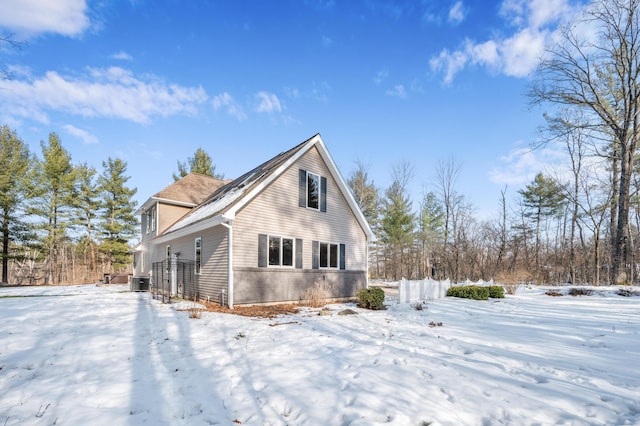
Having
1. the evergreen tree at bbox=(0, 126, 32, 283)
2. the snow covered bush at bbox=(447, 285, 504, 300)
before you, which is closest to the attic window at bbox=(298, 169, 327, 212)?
the snow covered bush at bbox=(447, 285, 504, 300)

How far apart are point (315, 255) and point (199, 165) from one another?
2821cm

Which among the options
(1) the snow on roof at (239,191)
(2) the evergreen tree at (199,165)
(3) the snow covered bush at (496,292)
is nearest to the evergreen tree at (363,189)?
(2) the evergreen tree at (199,165)

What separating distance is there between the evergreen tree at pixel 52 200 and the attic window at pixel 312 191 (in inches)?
1008

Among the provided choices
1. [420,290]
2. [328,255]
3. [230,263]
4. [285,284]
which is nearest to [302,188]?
[328,255]

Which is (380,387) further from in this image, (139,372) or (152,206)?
(152,206)

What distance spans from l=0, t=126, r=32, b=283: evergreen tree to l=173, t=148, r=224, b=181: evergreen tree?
557 inches

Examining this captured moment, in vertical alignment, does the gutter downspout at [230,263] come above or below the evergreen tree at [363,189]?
below

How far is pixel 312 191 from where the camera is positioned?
542 inches

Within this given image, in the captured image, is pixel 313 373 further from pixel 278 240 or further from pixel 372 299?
pixel 278 240

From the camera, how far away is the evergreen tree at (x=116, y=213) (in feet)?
103

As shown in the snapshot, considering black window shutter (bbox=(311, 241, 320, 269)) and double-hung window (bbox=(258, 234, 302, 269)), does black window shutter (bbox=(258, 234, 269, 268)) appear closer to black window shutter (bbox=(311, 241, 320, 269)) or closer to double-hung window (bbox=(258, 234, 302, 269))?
double-hung window (bbox=(258, 234, 302, 269))

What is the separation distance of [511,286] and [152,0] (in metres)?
20.9

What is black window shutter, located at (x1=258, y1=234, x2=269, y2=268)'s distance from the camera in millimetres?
11523

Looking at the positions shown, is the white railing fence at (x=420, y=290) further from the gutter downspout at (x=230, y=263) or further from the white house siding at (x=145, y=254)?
the white house siding at (x=145, y=254)
